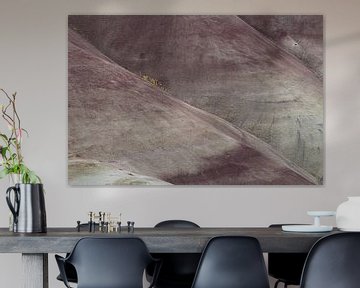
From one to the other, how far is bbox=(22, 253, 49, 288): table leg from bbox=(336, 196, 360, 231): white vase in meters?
1.57

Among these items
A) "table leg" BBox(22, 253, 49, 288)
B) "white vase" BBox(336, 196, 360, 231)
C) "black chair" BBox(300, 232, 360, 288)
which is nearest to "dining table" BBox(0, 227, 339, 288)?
"table leg" BBox(22, 253, 49, 288)

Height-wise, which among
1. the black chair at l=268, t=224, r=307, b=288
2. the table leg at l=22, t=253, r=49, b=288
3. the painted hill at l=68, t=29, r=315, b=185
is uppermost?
the painted hill at l=68, t=29, r=315, b=185

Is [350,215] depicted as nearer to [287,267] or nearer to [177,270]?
[287,267]

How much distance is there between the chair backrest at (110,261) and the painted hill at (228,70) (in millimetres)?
2451

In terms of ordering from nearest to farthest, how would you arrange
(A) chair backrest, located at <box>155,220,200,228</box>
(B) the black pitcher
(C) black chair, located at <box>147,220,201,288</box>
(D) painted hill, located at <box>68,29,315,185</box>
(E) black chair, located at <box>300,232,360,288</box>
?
(E) black chair, located at <box>300,232,360,288</box> → (B) the black pitcher → (C) black chair, located at <box>147,220,201,288</box> → (A) chair backrest, located at <box>155,220,200,228</box> → (D) painted hill, located at <box>68,29,315,185</box>

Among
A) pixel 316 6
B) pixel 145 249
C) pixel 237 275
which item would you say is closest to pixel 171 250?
pixel 145 249

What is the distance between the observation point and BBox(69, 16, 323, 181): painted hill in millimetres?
5660

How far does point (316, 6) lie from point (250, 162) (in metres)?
1.38

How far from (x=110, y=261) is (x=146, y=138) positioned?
7.62 feet

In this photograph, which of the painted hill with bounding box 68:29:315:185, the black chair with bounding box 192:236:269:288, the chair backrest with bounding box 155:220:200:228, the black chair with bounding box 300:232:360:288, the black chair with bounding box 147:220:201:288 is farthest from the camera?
the painted hill with bounding box 68:29:315:185

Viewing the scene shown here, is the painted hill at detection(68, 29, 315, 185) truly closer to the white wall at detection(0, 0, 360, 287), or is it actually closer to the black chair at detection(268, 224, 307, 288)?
the white wall at detection(0, 0, 360, 287)

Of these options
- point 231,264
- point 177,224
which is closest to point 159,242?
point 231,264

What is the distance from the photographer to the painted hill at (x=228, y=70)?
5.66 meters

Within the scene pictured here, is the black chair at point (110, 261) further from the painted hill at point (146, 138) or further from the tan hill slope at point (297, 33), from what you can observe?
the tan hill slope at point (297, 33)
